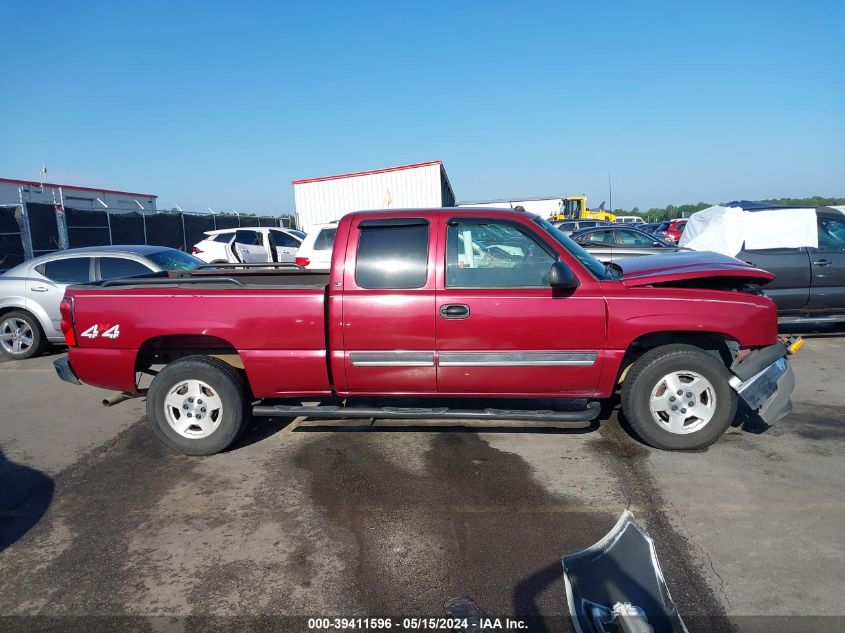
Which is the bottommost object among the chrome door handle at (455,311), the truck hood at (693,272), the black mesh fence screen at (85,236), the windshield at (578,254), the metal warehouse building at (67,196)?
the chrome door handle at (455,311)

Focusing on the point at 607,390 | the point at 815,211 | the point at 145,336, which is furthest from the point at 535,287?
the point at 815,211

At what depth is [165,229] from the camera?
2406cm

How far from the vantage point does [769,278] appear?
4547 mm

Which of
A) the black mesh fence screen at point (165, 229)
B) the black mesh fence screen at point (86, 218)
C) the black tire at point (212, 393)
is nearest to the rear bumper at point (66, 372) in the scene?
the black tire at point (212, 393)

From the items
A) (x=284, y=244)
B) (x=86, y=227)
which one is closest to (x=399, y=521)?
(x=284, y=244)

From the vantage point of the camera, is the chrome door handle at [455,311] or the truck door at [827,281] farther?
the truck door at [827,281]

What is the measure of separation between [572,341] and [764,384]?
1.49 m

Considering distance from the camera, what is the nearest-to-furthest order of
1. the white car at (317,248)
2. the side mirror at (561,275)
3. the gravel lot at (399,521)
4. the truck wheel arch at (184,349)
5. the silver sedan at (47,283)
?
1. the gravel lot at (399,521)
2. the side mirror at (561,275)
3. the truck wheel arch at (184,349)
4. the silver sedan at (47,283)
5. the white car at (317,248)

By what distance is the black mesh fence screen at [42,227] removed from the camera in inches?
675

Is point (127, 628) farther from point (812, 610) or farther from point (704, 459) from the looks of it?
point (704, 459)

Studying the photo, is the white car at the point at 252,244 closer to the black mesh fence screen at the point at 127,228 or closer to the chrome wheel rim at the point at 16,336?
the black mesh fence screen at the point at 127,228

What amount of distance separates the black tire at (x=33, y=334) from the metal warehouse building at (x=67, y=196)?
1622 cm

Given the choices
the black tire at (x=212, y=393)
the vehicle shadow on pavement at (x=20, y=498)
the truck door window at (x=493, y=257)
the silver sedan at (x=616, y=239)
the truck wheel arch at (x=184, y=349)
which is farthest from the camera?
the silver sedan at (x=616, y=239)

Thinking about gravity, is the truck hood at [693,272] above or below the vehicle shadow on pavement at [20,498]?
above
